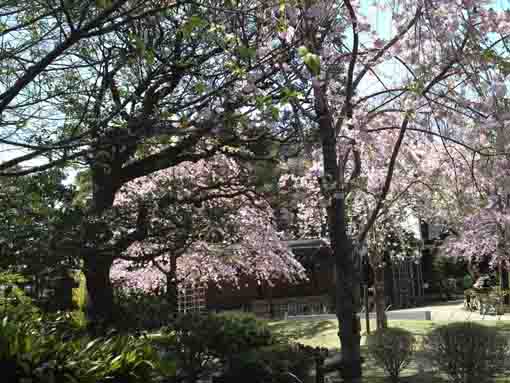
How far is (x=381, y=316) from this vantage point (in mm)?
15844

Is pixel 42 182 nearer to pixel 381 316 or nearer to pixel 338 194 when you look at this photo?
pixel 338 194

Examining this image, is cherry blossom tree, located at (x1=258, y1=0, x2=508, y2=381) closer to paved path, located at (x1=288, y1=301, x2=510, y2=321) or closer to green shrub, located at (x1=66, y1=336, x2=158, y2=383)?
green shrub, located at (x1=66, y1=336, x2=158, y2=383)

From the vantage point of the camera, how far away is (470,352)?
8.41 meters

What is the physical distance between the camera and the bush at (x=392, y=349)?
31.1ft

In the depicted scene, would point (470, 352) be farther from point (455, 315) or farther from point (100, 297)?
point (455, 315)

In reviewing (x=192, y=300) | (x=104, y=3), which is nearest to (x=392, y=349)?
(x=104, y=3)

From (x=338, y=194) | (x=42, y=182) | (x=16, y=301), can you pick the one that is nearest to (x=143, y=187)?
(x=16, y=301)

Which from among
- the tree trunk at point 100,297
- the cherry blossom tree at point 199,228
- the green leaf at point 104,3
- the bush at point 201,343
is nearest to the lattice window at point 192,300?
the cherry blossom tree at point 199,228

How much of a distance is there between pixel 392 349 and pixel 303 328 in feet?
25.3

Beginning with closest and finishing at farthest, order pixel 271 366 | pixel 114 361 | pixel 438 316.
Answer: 1. pixel 114 361
2. pixel 271 366
3. pixel 438 316

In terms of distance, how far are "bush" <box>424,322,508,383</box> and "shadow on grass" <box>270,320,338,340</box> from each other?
6888 mm

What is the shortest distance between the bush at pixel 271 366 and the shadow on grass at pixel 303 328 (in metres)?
6.77

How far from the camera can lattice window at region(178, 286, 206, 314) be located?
21.8m

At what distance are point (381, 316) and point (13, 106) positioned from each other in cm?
1190
